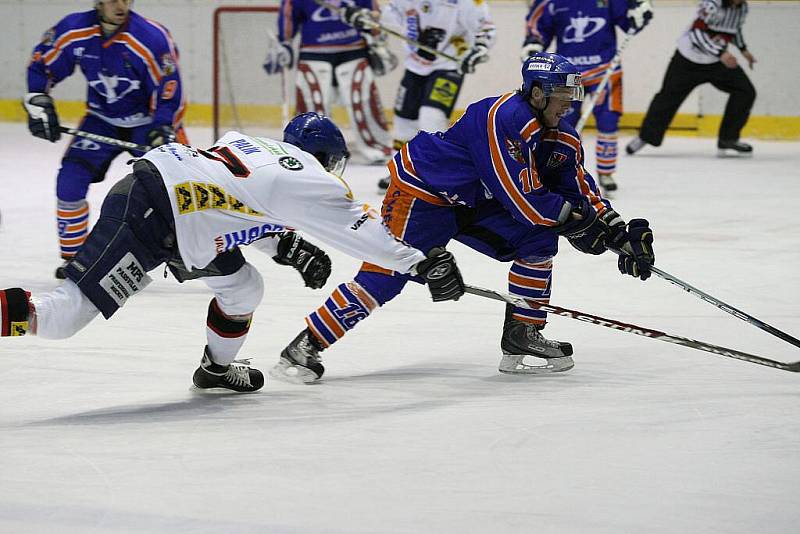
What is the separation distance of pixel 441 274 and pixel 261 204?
485 millimetres

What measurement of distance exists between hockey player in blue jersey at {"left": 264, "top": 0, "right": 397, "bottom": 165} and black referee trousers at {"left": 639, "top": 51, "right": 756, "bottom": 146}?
2.11m

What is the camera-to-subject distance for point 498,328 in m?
4.07

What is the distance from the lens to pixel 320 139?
296 cm

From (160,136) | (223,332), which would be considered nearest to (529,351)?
(223,332)

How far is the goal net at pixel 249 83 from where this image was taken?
9914 millimetres

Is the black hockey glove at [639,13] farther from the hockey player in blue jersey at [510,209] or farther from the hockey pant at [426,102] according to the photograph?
the hockey player in blue jersey at [510,209]

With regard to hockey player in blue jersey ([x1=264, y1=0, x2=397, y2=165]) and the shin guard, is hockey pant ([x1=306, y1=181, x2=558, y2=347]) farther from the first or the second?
hockey player in blue jersey ([x1=264, y1=0, x2=397, y2=165])

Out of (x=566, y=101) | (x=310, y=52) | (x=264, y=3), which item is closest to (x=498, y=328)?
(x=566, y=101)

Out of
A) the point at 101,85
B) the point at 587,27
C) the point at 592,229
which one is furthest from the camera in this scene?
the point at 587,27

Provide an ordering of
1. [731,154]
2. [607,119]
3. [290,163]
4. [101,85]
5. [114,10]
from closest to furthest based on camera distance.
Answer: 1. [290,163]
2. [114,10]
3. [101,85]
4. [607,119]
5. [731,154]

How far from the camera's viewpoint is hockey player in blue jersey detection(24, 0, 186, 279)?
15.7 feet

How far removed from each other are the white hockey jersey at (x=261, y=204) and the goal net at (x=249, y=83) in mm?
7042

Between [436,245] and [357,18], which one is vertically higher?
[436,245]

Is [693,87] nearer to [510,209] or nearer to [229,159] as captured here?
[510,209]
